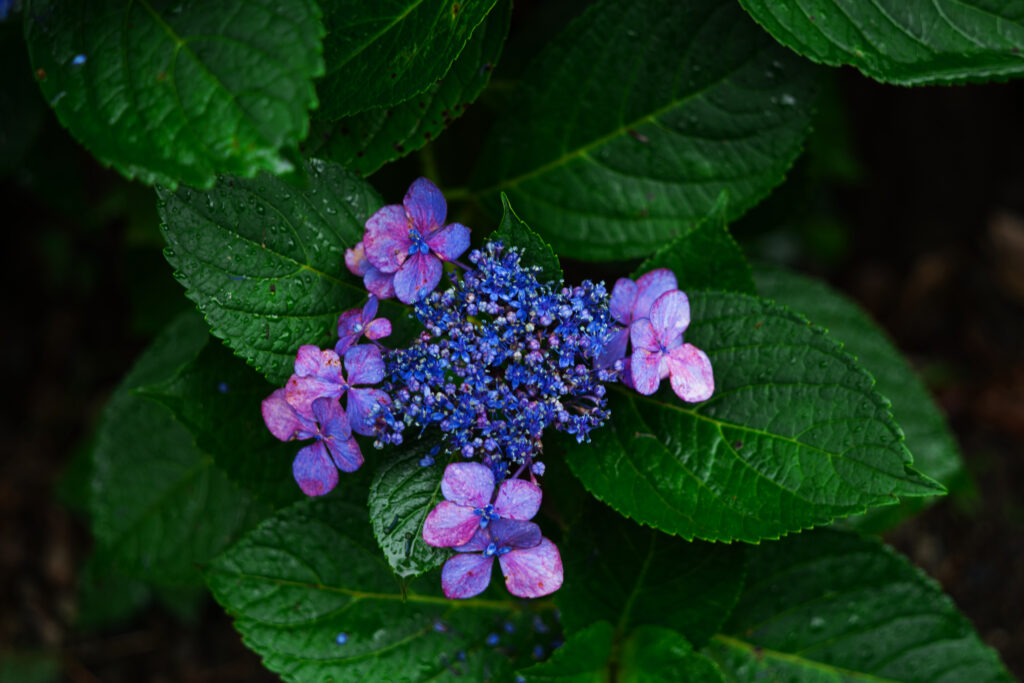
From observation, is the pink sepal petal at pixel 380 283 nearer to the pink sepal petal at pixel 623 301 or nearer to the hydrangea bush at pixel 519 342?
the hydrangea bush at pixel 519 342

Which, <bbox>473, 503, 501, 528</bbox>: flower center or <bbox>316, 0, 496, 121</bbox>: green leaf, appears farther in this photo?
<bbox>316, 0, 496, 121</bbox>: green leaf

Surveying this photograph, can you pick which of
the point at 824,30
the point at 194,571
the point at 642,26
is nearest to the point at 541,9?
A: the point at 642,26

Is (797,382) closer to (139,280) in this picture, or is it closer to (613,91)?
(613,91)

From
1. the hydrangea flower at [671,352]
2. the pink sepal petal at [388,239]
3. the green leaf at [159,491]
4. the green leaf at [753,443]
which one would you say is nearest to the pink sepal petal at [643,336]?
the hydrangea flower at [671,352]

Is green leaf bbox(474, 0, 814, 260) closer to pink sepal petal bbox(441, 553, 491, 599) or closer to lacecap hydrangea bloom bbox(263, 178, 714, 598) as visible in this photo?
lacecap hydrangea bloom bbox(263, 178, 714, 598)

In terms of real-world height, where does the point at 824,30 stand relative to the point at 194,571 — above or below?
above

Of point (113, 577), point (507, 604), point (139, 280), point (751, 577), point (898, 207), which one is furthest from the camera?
point (898, 207)

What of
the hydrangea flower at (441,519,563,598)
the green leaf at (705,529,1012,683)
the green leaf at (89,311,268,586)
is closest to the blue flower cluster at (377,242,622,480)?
the hydrangea flower at (441,519,563,598)
